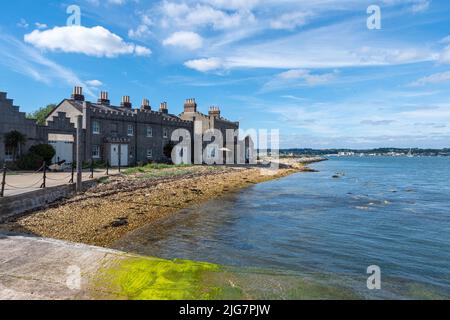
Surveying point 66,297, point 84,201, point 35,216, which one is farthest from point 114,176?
point 66,297

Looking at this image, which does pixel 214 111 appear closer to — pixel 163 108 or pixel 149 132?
pixel 163 108

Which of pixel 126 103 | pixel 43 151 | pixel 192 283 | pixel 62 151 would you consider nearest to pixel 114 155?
pixel 62 151

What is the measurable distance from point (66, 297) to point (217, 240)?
7.44 m

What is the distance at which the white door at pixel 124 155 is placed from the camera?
36688 mm

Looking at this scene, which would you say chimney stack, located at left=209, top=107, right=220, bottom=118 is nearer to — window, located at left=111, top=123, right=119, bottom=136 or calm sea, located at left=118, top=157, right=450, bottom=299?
window, located at left=111, top=123, right=119, bottom=136

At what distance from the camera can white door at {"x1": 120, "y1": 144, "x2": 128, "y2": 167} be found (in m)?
36.7

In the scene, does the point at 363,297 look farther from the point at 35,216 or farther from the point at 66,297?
the point at 35,216

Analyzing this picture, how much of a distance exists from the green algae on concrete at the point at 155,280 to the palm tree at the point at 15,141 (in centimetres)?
2281

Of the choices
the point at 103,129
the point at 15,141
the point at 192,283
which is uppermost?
the point at 103,129

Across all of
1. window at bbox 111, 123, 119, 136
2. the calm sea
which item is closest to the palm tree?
window at bbox 111, 123, 119, 136

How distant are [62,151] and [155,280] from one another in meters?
27.7

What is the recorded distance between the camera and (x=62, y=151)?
3072 centimetres

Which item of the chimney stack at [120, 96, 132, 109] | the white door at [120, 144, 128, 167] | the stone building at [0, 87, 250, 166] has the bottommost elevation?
the white door at [120, 144, 128, 167]

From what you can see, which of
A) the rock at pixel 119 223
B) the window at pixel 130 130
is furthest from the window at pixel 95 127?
the rock at pixel 119 223
